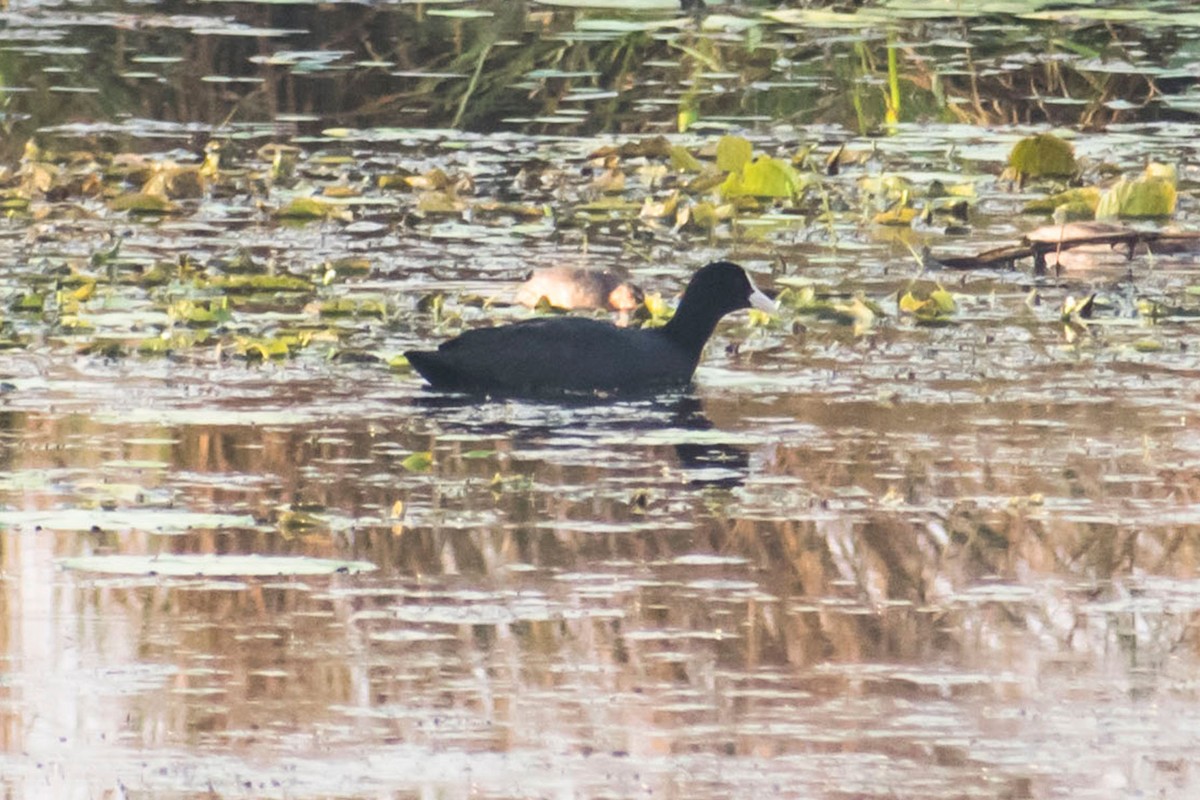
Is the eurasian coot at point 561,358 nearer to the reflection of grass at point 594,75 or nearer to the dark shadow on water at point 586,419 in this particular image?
the dark shadow on water at point 586,419

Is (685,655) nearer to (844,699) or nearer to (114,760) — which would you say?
(844,699)

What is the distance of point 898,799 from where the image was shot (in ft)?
18.2

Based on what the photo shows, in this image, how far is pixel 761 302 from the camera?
1057 cm

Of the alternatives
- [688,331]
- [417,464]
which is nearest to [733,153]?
[688,331]

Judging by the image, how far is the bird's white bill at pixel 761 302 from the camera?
10555 mm

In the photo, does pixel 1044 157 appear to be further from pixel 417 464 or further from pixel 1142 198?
pixel 417 464

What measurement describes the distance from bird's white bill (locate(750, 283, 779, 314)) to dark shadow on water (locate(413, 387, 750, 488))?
726 mm

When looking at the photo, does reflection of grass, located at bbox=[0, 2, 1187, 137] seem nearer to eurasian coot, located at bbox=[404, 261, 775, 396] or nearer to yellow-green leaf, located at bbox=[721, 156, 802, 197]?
yellow-green leaf, located at bbox=[721, 156, 802, 197]

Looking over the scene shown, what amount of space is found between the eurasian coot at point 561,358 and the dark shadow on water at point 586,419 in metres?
0.06

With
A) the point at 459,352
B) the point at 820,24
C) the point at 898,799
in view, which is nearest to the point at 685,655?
the point at 898,799

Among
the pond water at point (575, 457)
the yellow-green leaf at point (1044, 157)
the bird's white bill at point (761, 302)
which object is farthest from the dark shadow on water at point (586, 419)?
the yellow-green leaf at point (1044, 157)

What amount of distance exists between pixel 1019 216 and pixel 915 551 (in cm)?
574

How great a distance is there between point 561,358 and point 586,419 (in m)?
0.37

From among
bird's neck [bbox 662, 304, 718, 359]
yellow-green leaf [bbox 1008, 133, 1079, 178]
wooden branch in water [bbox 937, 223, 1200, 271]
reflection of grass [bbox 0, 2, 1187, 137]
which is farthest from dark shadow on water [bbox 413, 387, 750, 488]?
reflection of grass [bbox 0, 2, 1187, 137]
